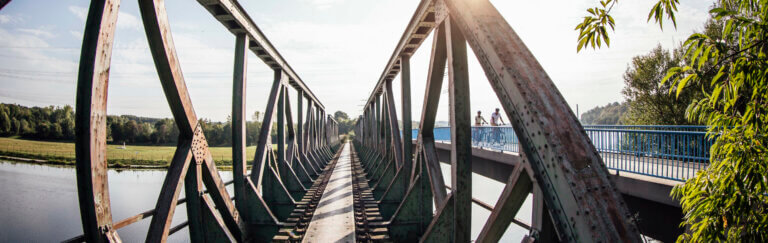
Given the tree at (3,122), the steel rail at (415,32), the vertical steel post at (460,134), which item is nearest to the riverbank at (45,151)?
the tree at (3,122)

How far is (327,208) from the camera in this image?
6.51 m

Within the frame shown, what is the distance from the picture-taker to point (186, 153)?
10.9 ft

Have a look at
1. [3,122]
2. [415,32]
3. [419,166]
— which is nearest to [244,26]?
[415,32]

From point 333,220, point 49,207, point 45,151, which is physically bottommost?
point 49,207

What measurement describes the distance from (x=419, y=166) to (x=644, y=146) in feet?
20.6

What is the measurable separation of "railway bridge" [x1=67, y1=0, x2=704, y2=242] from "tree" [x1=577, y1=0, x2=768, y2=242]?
0.56 metres

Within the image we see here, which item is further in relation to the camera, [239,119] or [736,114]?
[239,119]

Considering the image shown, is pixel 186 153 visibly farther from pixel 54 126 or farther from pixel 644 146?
pixel 644 146

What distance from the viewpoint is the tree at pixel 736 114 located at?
1.74 meters

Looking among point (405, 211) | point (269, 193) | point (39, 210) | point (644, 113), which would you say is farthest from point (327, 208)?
point (39, 210)

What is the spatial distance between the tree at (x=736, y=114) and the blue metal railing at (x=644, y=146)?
3.64m

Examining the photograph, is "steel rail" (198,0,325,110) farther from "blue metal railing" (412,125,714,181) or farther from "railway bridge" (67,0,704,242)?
"blue metal railing" (412,125,714,181)

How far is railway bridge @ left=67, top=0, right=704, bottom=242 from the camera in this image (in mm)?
1478

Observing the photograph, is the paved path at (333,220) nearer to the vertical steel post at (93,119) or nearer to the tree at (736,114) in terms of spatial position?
the vertical steel post at (93,119)
